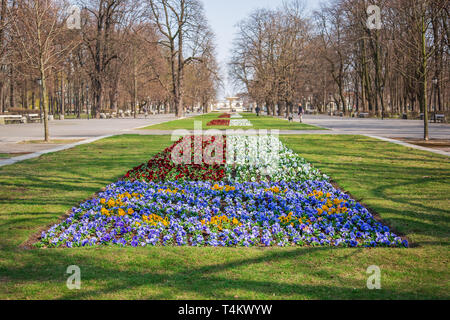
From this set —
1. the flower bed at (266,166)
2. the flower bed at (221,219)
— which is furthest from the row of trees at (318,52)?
the flower bed at (221,219)

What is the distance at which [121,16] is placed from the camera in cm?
5409

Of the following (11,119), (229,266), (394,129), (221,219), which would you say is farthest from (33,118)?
(229,266)

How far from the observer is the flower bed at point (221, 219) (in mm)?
5395

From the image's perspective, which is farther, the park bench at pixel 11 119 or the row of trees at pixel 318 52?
the row of trees at pixel 318 52

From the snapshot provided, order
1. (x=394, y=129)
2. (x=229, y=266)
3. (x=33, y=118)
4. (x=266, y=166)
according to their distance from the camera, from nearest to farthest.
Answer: (x=229, y=266)
(x=266, y=166)
(x=394, y=129)
(x=33, y=118)

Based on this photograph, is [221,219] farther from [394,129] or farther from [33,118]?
[33,118]

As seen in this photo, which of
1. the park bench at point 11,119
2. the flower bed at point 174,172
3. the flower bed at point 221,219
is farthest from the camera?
the park bench at point 11,119

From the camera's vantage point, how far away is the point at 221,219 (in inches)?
244

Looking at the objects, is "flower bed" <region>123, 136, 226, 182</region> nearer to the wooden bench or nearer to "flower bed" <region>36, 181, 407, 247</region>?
"flower bed" <region>36, 181, 407, 247</region>

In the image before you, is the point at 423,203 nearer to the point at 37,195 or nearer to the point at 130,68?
the point at 37,195

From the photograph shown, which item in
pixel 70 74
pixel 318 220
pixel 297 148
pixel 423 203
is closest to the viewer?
pixel 318 220

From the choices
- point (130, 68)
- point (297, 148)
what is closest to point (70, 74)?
point (130, 68)

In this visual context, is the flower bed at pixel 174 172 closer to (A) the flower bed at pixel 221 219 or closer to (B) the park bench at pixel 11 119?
(A) the flower bed at pixel 221 219
